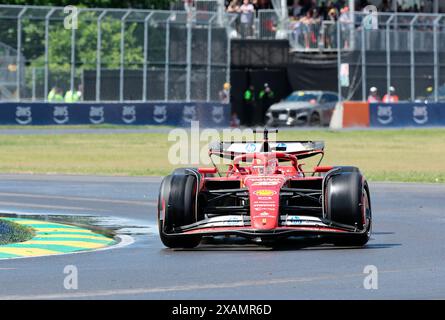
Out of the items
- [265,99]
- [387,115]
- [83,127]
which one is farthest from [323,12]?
[83,127]

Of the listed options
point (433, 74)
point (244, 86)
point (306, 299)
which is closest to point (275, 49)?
point (244, 86)

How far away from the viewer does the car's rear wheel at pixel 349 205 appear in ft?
46.9

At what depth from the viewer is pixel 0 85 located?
41.7m

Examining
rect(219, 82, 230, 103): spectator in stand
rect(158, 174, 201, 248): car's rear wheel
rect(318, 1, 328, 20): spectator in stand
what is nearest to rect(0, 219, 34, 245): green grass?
rect(158, 174, 201, 248): car's rear wheel

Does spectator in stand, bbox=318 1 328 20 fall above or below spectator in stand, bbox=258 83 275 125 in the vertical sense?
above

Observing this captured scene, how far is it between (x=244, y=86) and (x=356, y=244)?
3808 cm

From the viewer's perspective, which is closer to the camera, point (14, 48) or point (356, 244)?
point (356, 244)

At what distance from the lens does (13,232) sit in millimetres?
16188

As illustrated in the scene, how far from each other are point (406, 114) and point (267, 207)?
3551cm

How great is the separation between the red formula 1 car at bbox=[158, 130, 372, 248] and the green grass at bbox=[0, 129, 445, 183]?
11.1 metres

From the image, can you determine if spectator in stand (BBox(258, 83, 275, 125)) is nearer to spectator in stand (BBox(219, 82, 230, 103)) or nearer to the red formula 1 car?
spectator in stand (BBox(219, 82, 230, 103))

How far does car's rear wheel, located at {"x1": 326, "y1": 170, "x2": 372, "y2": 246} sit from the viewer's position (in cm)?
1430

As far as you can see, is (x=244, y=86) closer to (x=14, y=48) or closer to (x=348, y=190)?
(x=14, y=48)
